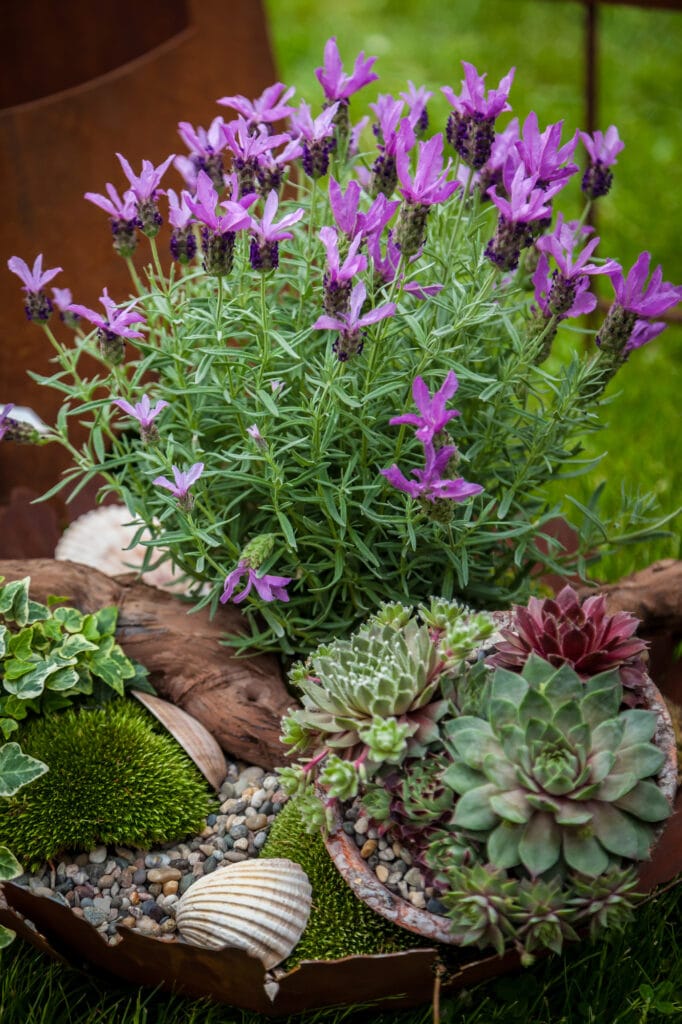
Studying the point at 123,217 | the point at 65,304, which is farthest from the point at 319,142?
the point at 65,304

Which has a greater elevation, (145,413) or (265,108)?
(265,108)

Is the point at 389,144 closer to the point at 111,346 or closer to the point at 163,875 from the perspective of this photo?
the point at 111,346

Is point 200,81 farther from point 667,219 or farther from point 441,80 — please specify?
point 441,80

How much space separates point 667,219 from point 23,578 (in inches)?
104

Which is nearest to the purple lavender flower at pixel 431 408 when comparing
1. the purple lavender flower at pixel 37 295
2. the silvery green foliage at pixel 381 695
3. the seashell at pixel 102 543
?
the silvery green foliage at pixel 381 695

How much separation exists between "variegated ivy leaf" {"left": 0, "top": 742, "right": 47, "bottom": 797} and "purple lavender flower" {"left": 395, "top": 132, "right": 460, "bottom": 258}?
0.84 metres

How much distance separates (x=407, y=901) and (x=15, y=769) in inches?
21.9

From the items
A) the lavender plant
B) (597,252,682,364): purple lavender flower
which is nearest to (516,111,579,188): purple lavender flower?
the lavender plant

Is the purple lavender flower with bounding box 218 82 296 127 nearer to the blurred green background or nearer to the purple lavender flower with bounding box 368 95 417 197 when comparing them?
the purple lavender flower with bounding box 368 95 417 197

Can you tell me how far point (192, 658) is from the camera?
178 centimetres

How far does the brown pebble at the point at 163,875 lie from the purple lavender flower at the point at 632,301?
3.14 ft

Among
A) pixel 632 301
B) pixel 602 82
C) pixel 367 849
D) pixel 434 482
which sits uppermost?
pixel 632 301

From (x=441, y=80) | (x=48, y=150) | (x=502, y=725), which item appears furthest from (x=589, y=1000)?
(x=441, y=80)

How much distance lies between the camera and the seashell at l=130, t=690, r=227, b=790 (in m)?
1.68
